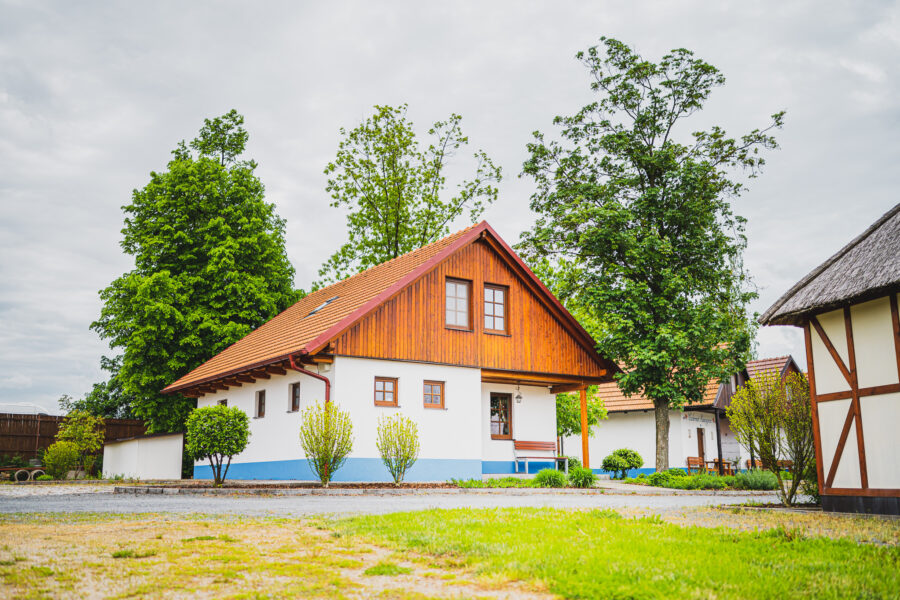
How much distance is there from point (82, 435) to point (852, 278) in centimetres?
2499

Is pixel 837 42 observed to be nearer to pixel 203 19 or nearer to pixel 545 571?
pixel 203 19

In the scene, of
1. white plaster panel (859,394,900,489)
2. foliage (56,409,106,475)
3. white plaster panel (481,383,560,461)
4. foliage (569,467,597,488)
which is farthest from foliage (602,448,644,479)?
foliage (56,409,106,475)

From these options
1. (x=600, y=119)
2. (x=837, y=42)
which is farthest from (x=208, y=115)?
(x=837, y=42)

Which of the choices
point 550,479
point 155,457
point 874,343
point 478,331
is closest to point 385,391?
point 478,331

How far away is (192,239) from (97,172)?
5.95 meters

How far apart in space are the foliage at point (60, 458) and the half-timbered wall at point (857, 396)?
2336 centimetres

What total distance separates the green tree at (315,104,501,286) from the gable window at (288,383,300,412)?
1462 centimetres

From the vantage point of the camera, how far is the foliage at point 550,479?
17.0 metres

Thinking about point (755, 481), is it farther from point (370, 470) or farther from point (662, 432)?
point (370, 470)

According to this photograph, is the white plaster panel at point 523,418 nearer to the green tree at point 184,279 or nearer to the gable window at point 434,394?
the gable window at point 434,394

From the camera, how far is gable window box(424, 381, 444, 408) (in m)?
18.7

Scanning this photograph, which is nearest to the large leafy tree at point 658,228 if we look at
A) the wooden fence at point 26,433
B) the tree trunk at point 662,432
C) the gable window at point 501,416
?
the tree trunk at point 662,432

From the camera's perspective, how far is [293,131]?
2097cm

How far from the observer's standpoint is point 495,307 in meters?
20.7
